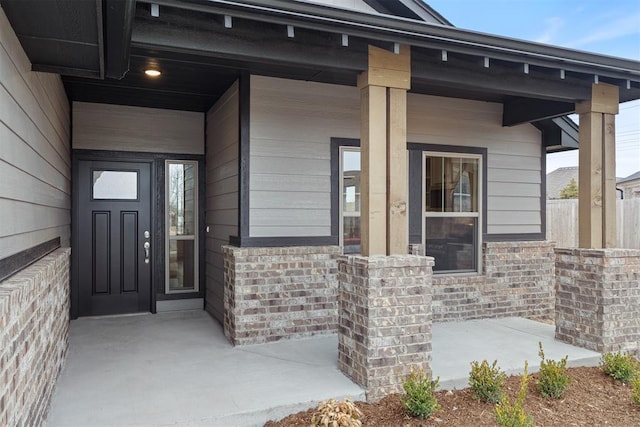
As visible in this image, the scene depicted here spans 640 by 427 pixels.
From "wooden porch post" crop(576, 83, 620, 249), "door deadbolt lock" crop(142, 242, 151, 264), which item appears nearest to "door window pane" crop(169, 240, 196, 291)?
"door deadbolt lock" crop(142, 242, 151, 264)

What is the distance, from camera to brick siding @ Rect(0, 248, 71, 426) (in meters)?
1.90

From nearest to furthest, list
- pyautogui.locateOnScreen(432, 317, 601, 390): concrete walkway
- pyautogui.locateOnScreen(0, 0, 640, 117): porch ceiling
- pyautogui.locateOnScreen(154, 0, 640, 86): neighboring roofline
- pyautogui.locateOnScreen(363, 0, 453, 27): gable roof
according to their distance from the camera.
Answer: pyautogui.locateOnScreen(0, 0, 640, 117): porch ceiling < pyautogui.locateOnScreen(154, 0, 640, 86): neighboring roofline < pyautogui.locateOnScreen(432, 317, 601, 390): concrete walkway < pyautogui.locateOnScreen(363, 0, 453, 27): gable roof

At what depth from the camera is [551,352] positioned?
4.59m

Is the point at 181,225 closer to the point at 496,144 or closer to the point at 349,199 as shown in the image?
the point at 349,199

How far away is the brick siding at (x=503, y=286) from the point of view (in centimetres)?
583

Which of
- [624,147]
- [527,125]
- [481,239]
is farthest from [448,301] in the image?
[624,147]

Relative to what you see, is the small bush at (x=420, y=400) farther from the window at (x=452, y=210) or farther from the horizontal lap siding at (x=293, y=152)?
the window at (x=452, y=210)

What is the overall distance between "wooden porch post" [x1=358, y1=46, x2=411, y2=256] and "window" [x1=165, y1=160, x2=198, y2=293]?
11.1 feet

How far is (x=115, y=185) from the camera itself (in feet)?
20.1

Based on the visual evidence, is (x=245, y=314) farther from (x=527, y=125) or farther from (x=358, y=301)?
(x=527, y=125)

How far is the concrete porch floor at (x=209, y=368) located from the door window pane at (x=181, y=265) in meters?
0.68

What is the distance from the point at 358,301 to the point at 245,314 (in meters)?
1.51

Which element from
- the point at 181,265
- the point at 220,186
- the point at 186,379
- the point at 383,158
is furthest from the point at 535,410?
the point at 181,265

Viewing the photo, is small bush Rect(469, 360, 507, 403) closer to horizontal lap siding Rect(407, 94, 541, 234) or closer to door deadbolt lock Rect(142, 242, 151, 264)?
horizontal lap siding Rect(407, 94, 541, 234)
